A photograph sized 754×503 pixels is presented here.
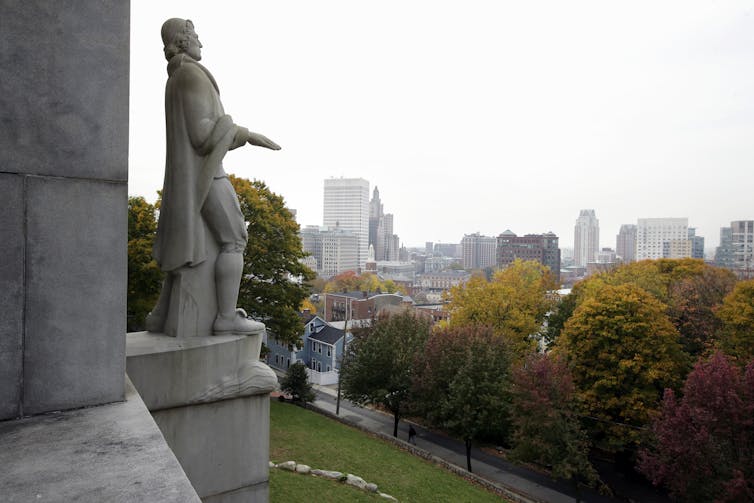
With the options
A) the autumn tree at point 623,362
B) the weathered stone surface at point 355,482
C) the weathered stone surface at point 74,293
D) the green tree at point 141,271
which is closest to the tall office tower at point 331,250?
the autumn tree at point 623,362

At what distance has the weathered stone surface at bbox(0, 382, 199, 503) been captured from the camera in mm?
2137

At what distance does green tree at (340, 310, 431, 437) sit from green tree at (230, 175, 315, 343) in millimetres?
A: 5910

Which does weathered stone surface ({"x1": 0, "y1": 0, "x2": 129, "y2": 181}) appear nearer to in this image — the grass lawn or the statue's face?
the statue's face

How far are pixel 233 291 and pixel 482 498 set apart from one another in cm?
1319

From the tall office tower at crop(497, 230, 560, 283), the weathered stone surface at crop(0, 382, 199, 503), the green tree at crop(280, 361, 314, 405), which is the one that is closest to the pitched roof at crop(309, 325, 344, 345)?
the green tree at crop(280, 361, 314, 405)

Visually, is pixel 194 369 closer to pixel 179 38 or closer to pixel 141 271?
pixel 179 38

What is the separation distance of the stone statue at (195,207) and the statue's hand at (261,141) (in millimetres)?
16

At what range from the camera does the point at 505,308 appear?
102ft

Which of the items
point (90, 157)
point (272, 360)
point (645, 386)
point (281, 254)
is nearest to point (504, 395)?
point (645, 386)

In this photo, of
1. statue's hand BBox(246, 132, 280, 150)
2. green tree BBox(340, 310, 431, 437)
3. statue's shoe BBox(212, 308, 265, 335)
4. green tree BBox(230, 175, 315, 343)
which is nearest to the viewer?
statue's shoe BBox(212, 308, 265, 335)

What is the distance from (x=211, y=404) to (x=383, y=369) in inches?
807

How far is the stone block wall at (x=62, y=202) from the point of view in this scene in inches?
129

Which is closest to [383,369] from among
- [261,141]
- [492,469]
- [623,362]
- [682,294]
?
[492,469]

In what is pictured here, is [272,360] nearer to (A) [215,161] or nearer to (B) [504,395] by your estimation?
(B) [504,395]
